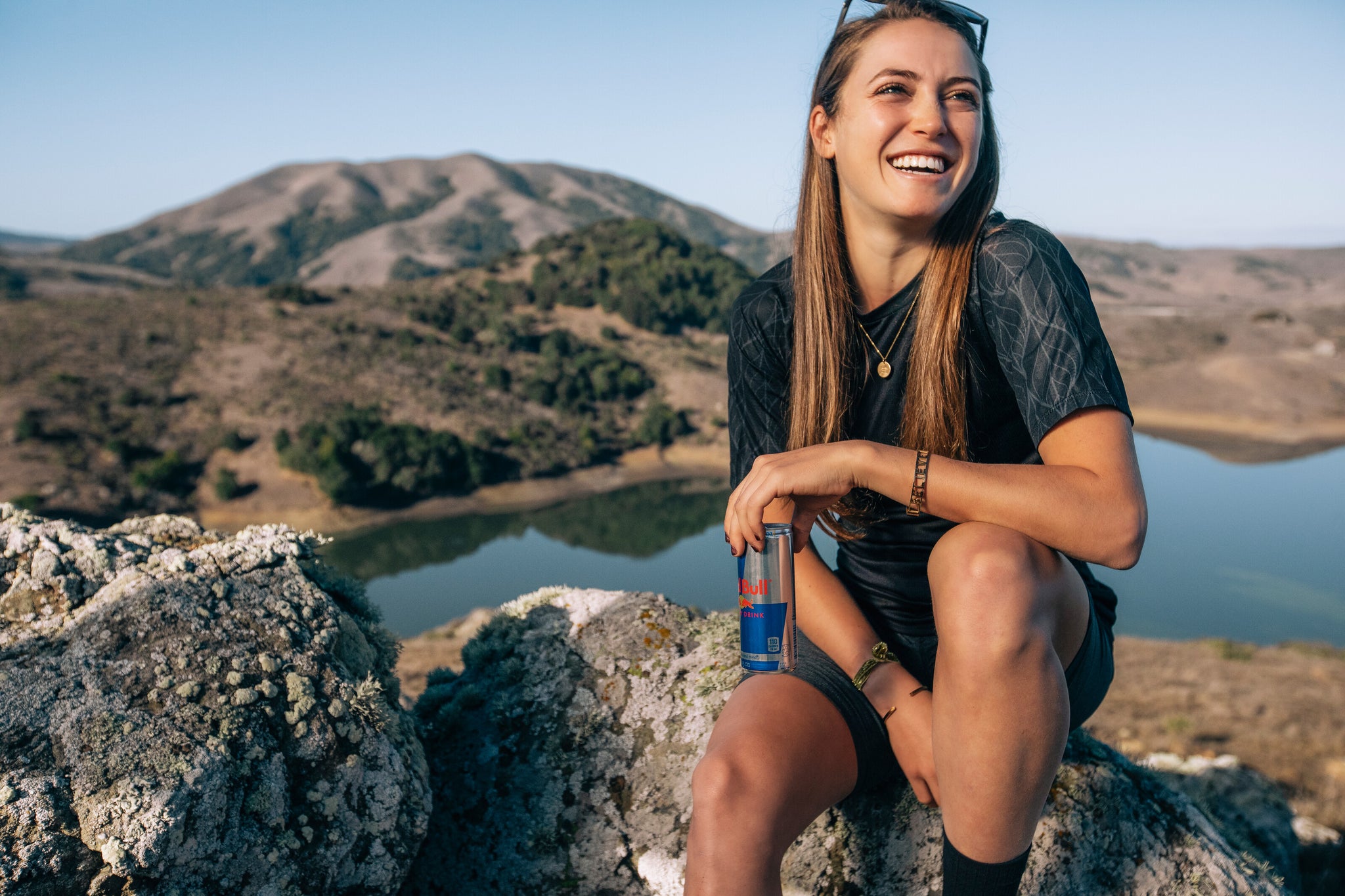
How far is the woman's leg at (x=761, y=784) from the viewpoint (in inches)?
86.0

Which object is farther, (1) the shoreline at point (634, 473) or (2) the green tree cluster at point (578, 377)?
(2) the green tree cluster at point (578, 377)

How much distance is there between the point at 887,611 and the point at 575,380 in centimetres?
4656

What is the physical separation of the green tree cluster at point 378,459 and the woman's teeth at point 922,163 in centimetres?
3610

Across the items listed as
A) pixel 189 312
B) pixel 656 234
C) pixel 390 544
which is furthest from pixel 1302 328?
pixel 189 312

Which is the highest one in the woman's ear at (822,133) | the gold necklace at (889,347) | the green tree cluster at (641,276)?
the woman's ear at (822,133)

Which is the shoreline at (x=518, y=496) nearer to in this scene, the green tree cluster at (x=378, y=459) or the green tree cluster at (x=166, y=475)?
the green tree cluster at (x=378, y=459)

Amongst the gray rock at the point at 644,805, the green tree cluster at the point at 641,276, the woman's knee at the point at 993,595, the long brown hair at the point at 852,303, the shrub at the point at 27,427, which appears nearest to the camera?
the woman's knee at the point at 993,595

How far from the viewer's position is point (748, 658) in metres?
2.38

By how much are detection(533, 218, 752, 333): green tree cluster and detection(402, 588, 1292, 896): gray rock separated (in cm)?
5688

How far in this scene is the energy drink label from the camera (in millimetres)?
2330

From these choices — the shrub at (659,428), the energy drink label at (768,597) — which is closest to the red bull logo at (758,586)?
the energy drink label at (768,597)

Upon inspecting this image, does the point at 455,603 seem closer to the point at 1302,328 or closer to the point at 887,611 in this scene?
the point at 887,611

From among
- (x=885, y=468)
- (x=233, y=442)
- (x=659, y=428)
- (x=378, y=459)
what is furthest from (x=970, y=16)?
(x=659, y=428)

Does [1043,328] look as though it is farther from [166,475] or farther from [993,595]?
[166,475]
